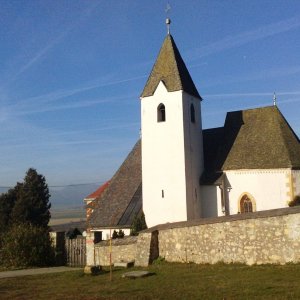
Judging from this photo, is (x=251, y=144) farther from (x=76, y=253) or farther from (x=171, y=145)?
(x=76, y=253)

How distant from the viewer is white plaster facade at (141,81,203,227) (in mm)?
28422

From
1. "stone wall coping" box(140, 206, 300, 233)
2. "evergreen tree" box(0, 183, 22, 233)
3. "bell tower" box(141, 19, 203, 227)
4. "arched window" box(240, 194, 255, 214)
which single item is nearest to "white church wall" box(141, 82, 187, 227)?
"bell tower" box(141, 19, 203, 227)

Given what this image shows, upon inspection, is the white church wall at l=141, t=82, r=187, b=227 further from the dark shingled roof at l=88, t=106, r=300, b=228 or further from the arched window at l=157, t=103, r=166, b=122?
the dark shingled roof at l=88, t=106, r=300, b=228

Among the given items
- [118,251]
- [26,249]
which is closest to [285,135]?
[118,251]

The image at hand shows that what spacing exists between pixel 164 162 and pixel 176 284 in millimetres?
16362

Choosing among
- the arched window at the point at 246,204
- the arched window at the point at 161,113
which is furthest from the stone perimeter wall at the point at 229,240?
the arched window at the point at 161,113

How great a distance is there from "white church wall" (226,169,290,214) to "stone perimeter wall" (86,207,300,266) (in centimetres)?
1004

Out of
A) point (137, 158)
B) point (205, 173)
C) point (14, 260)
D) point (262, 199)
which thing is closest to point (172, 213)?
point (205, 173)

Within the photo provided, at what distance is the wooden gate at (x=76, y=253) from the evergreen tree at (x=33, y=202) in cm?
1882

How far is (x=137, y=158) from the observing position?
35.8 m

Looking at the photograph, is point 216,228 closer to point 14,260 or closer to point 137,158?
point 14,260

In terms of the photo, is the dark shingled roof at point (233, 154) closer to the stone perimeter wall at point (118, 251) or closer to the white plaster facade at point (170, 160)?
the white plaster facade at point (170, 160)

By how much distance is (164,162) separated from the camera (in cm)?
2920

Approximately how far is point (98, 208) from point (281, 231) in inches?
758
